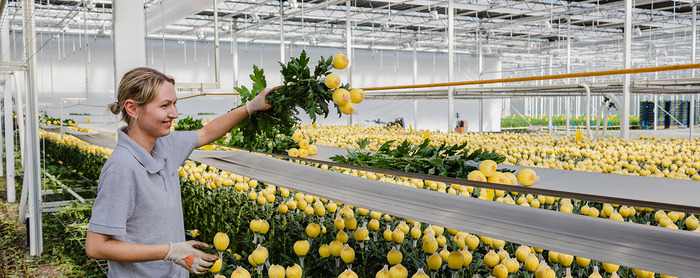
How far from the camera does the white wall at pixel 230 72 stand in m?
20.6

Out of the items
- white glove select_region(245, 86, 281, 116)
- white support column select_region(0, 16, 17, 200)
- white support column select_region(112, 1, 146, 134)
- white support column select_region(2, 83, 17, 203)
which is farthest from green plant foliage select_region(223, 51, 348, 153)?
white support column select_region(2, 83, 17, 203)

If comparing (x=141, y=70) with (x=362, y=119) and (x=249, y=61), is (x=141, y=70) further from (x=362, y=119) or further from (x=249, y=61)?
(x=362, y=119)

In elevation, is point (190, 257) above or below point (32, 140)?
below

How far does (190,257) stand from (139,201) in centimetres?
27

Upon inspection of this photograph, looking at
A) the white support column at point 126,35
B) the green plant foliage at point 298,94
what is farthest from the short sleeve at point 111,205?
the white support column at point 126,35

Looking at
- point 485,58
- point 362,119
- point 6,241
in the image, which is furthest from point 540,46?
point 6,241

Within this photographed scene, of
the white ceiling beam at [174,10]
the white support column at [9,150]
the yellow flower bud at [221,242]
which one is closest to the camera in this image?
the yellow flower bud at [221,242]

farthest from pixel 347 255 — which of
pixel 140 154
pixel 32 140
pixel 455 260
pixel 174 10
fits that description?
pixel 174 10

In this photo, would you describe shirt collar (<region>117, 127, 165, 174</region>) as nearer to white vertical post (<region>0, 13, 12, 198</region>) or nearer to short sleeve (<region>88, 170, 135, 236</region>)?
short sleeve (<region>88, 170, 135, 236</region>)

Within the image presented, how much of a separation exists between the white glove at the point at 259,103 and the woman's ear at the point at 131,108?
58cm

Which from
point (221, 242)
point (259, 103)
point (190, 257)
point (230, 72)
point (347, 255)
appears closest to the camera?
point (190, 257)

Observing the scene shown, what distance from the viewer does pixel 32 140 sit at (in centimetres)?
418

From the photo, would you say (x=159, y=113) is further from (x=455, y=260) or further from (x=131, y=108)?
(x=455, y=260)

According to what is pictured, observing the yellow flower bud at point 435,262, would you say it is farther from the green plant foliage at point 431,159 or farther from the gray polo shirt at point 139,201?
the gray polo shirt at point 139,201
